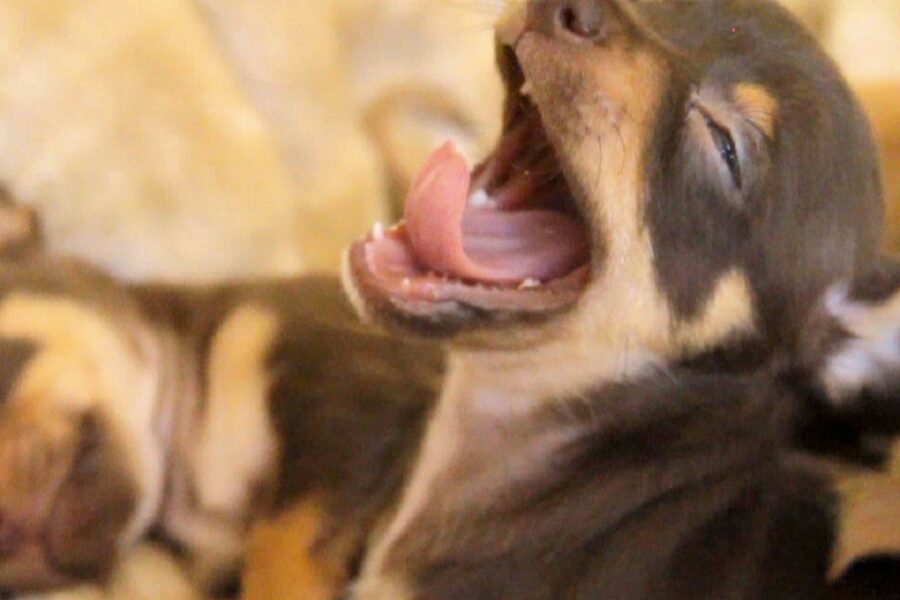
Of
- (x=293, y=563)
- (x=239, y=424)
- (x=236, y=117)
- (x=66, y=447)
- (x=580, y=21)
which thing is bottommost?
(x=293, y=563)

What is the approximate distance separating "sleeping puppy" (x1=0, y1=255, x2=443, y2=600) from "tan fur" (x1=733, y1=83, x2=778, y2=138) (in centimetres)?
76

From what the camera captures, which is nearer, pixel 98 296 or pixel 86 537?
pixel 86 537

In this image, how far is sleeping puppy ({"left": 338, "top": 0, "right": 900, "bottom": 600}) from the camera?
1.35 meters

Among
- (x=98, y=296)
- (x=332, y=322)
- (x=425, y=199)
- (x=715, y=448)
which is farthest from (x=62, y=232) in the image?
(x=715, y=448)

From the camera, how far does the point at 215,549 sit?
1.94m

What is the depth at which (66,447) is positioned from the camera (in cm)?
172

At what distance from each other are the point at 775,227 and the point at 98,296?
1.22 m

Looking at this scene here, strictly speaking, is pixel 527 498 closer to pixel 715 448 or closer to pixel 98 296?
pixel 715 448

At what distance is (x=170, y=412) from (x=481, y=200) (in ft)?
2.79

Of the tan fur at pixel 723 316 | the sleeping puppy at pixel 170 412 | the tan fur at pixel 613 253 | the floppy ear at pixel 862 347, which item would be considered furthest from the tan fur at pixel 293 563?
the floppy ear at pixel 862 347

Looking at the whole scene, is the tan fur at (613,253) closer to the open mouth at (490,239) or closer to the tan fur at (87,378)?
the open mouth at (490,239)

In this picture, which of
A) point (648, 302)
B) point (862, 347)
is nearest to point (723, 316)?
point (648, 302)

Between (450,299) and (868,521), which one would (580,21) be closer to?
(450,299)

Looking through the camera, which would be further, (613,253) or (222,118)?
(222,118)
